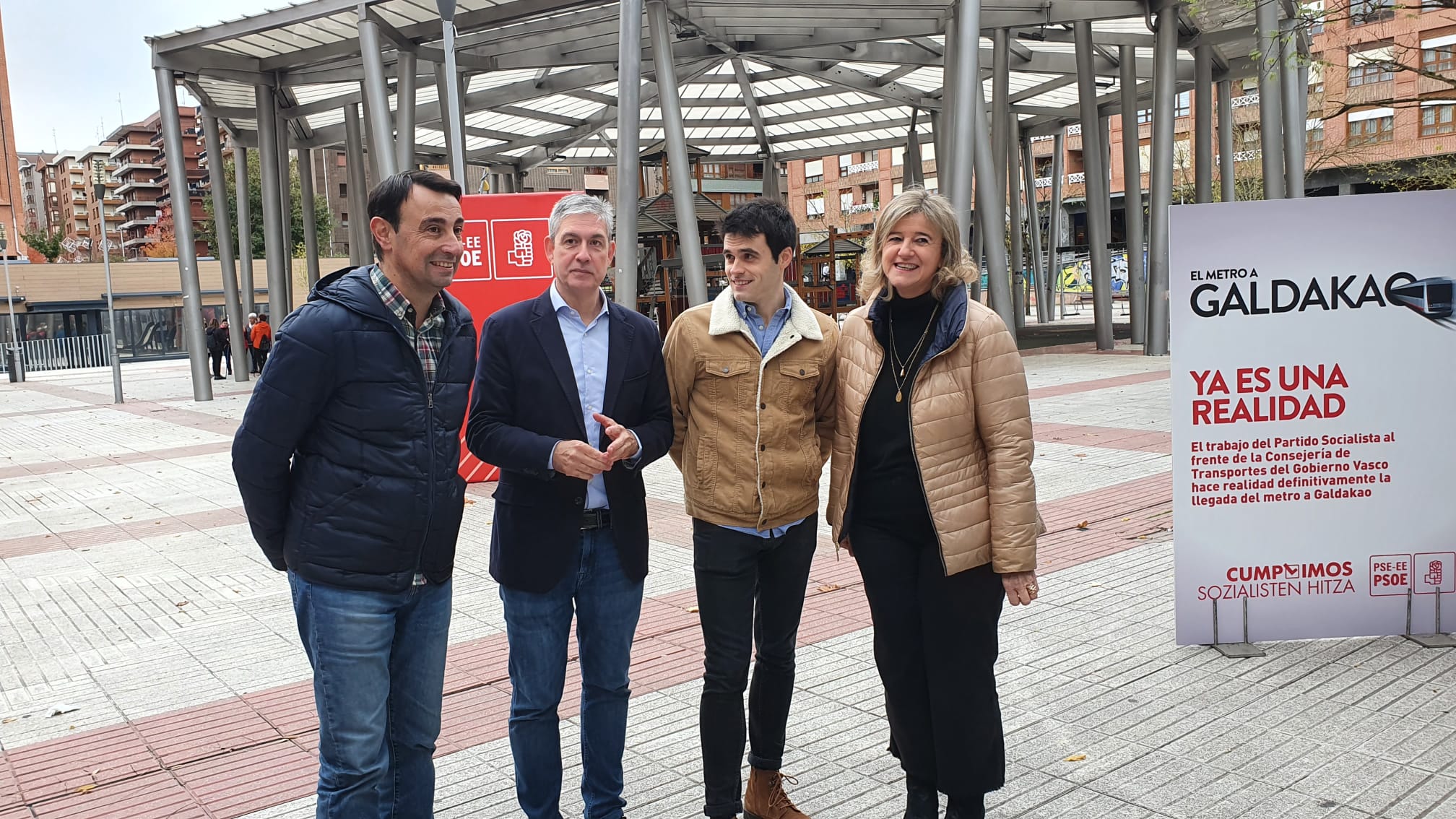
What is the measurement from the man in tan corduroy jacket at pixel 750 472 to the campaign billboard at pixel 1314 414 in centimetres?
221

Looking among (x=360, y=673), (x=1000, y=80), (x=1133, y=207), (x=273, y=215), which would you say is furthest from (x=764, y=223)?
(x=273, y=215)

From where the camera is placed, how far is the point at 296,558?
278 cm

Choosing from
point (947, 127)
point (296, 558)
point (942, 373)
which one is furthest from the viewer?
point (947, 127)

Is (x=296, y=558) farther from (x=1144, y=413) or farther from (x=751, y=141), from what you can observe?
(x=751, y=141)

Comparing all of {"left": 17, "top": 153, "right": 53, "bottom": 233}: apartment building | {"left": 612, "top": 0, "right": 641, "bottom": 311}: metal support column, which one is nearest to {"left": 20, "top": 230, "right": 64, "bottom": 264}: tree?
{"left": 612, "top": 0, "right": 641, "bottom": 311}: metal support column

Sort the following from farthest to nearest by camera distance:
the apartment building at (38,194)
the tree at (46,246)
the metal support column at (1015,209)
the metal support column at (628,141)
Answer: the apartment building at (38,194) < the tree at (46,246) < the metal support column at (1015,209) < the metal support column at (628,141)

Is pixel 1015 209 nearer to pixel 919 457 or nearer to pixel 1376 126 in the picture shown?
pixel 1376 126

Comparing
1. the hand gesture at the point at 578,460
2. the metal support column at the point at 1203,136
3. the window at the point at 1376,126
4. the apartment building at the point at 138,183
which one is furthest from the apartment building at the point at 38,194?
the hand gesture at the point at 578,460

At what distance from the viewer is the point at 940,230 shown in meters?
3.23

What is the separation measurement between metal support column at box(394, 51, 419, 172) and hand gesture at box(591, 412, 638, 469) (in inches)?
783

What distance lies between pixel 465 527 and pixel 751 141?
33158mm

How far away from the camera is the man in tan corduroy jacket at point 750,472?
3346mm

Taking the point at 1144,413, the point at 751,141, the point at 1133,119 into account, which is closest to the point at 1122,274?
the point at 751,141

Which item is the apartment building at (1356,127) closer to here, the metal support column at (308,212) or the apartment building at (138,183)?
the metal support column at (308,212)
